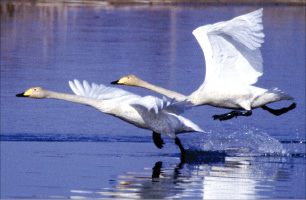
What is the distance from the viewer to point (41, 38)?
20.9 metres

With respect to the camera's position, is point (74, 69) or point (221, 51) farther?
point (74, 69)

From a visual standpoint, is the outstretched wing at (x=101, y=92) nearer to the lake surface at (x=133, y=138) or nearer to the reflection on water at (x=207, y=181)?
the lake surface at (x=133, y=138)

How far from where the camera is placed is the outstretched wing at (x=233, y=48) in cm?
912

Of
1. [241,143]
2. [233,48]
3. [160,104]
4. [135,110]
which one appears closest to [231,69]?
[233,48]

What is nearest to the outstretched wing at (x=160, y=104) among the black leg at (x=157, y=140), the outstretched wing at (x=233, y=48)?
the black leg at (x=157, y=140)

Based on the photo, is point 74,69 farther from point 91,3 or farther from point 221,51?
point 91,3

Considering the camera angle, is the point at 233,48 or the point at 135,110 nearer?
the point at 135,110

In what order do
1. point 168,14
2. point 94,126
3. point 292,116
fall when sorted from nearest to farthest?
point 94,126 → point 292,116 → point 168,14

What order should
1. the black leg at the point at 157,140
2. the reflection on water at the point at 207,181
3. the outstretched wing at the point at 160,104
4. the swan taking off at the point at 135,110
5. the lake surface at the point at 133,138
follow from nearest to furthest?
1. the reflection on water at the point at 207,181
2. the lake surface at the point at 133,138
3. the outstretched wing at the point at 160,104
4. the swan taking off at the point at 135,110
5. the black leg at the point at 157,140

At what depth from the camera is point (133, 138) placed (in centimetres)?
957

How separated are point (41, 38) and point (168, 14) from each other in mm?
9923

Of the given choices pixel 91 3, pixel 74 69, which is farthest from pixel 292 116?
pixel 91 3

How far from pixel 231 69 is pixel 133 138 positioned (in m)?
1.47

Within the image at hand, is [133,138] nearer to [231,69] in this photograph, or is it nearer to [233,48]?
[231,69]
